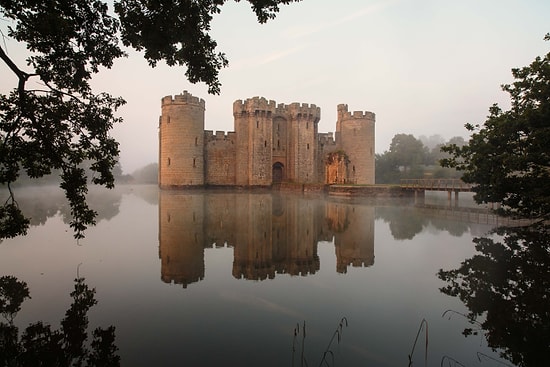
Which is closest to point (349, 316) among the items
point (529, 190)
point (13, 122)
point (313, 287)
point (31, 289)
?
point (313, 287)

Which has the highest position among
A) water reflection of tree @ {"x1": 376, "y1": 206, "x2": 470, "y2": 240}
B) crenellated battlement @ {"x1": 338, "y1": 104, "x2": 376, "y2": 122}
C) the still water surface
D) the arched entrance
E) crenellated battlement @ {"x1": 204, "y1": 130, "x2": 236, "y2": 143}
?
crenellated battlement @ {"x1": 338, "y1": 104, "x2": 376, "y2": 122}

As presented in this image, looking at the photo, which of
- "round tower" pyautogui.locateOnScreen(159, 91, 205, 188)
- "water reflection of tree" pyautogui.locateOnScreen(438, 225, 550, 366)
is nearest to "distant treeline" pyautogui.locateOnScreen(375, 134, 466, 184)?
"round tower" pyautogui.locateOnScreen(159, 91, 205, 188)

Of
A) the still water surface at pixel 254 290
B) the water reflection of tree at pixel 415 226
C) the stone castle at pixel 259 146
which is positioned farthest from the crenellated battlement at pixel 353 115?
the still water surface at pixel 254 290

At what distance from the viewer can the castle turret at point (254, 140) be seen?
1184 inches

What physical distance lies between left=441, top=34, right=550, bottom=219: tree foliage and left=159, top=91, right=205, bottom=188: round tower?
73.5ft

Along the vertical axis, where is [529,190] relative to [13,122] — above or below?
below

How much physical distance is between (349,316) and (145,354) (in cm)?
209

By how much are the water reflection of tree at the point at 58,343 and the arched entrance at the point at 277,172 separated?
28.9 meters

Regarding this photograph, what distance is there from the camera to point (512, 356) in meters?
2.85

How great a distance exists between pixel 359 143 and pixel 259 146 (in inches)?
393

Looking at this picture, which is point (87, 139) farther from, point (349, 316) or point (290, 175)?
point (290, 175)

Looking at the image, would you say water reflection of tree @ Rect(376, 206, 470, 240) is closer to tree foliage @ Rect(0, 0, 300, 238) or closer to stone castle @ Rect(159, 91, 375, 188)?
tree foliage @ Rect(0, 0, 300, 238)

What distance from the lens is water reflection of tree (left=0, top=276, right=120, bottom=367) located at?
262cm

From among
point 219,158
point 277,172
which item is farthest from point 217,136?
point 277,172
